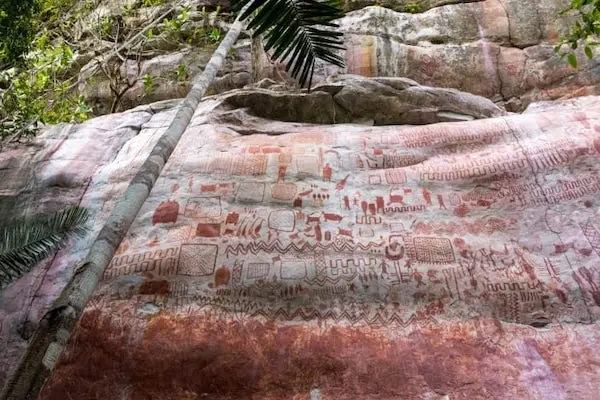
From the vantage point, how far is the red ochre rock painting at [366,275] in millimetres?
4293

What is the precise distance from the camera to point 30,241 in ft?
13.8

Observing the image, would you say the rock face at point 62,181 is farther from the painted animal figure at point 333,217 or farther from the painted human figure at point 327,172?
the painted animal figure at point 333,217

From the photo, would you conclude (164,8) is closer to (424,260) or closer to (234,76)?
(234,76)

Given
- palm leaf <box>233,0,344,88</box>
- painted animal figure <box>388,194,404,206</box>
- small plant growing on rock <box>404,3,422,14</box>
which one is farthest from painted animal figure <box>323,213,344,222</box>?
small plant growing on rock <box>404,3,422,14</box>

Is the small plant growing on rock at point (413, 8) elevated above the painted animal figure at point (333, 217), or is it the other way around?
the small plant growing on rock at point (413, 8)

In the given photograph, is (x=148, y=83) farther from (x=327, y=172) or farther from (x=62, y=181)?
(x=327, y=172)

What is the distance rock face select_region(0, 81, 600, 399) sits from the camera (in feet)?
14.1

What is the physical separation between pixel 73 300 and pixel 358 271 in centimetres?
267

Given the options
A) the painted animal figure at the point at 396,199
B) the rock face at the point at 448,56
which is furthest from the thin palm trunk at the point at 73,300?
the rock face at the point at 448,56

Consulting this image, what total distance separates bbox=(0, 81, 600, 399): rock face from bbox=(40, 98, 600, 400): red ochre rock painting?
0.01 metres

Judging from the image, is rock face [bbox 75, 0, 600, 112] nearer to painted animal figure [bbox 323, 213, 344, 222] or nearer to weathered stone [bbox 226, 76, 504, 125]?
weathered stone [bbox 226, 76, 504, 125]

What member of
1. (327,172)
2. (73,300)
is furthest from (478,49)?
(73,300)

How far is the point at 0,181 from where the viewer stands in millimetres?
6492

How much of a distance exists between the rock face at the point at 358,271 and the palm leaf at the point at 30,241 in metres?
0.73
